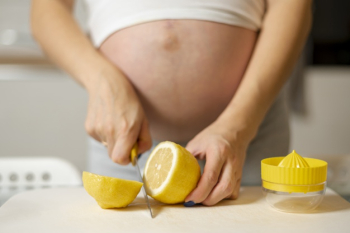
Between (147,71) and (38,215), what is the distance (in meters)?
0.34

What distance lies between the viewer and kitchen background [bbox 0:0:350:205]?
90.7 inches

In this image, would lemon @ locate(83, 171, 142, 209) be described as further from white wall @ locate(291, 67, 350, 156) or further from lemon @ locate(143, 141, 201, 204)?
white wall @ locate(291, 67, 350, 156)

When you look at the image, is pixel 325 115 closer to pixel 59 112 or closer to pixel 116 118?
pixel 59 112

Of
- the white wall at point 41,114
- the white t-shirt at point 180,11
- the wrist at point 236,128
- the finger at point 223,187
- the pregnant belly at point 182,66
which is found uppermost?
the white t-shirt at point 180,11

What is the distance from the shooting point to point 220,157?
2.10ft

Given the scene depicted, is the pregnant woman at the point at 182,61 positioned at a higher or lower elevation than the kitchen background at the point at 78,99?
higher

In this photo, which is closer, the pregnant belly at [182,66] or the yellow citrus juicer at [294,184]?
the yellow citrus juicer at [294,184]

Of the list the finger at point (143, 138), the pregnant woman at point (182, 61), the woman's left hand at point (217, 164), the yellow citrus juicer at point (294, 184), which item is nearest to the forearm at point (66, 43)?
the pregnant woman at point (182, 61)

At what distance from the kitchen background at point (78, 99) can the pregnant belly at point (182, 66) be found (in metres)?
1.57

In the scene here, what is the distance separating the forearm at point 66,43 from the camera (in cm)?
79

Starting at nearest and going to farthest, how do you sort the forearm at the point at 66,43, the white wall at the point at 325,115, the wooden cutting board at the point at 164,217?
1. the wooden cutting board at the point at 164,217
2. the forearm at the point at 66,43
3. the white wall at the point at 325,115

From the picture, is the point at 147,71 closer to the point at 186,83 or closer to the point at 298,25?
the point at 186,83

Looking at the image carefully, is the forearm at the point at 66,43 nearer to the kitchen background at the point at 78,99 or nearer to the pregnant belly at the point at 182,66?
the pregnant belly at the point at 182,66

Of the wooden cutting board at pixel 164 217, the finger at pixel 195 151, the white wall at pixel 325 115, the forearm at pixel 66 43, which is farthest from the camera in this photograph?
the white wall at pixel 325 115
